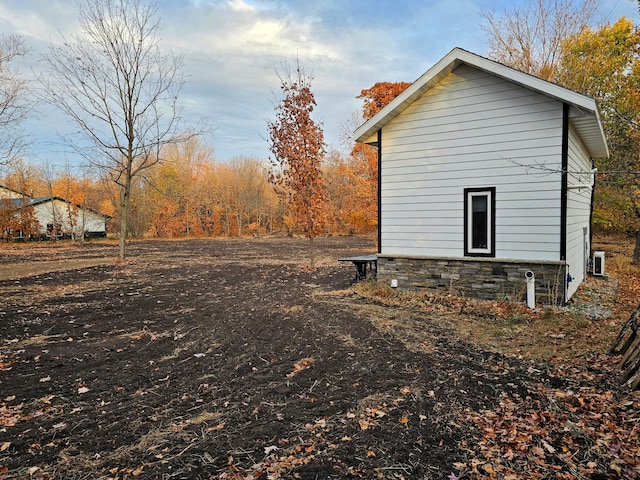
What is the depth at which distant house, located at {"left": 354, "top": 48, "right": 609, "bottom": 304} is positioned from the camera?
6973 millimetres

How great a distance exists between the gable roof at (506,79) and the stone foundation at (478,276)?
2909 millimetres

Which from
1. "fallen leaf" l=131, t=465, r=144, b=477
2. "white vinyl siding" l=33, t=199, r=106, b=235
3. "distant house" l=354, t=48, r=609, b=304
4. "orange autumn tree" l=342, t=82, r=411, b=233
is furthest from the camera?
"white vinyl siding" l=33, t=199, r=106, b=235

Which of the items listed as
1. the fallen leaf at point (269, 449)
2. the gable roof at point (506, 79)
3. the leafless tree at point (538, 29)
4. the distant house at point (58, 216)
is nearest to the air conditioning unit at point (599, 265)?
the gable roof at point (506, 79)

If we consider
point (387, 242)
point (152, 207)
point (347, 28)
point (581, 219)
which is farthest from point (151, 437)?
point (152, 207)

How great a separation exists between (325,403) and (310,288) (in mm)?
6289

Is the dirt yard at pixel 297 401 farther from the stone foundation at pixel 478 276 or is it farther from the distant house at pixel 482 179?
the distant house at pixel 482 179

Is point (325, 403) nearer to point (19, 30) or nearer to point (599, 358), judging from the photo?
point (599, 358)

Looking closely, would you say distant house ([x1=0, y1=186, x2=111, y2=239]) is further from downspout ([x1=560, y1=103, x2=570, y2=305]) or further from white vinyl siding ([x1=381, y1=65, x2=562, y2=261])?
downspout ([x1=560, y1=103, x2=570, y2=305])

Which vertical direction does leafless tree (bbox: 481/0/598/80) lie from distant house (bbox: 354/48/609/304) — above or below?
above

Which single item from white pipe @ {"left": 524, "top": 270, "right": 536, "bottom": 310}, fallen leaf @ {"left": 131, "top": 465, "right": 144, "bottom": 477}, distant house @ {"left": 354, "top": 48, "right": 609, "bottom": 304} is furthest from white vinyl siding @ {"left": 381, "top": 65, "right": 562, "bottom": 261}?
fallen leaf @ {"left": 131, "top": 465, "right": 144, "bottom": 477}

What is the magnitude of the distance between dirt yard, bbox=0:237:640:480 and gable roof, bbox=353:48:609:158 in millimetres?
3990

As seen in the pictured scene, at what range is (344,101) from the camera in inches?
928

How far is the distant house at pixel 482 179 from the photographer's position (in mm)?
6973

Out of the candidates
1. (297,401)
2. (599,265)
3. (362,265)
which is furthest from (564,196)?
(297,401)
